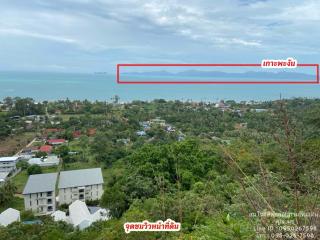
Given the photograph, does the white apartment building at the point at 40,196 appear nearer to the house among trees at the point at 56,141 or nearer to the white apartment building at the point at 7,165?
the white apartment building at the point at 7,165

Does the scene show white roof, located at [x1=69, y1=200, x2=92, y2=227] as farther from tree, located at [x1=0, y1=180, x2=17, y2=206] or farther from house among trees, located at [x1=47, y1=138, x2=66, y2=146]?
house among trees, located at [x1=47, y1=138, x2=66, y2=146]

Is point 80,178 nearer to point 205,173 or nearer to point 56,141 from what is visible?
point 205,173

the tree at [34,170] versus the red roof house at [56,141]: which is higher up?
the red roof house at [56,141]

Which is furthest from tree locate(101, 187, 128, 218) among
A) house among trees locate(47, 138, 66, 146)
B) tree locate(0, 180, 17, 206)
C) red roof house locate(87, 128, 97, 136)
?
red roof house locate(87, 128, 97, 136)

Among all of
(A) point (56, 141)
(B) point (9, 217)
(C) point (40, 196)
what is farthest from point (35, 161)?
(B) point (9, 217)

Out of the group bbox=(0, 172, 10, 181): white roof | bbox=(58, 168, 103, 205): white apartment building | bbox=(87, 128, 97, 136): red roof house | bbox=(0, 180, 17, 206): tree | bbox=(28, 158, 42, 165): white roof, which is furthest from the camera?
bbox=(87, 128, 97, 136): red roof house

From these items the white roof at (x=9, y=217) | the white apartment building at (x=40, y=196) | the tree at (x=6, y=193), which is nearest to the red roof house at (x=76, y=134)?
the white apartment building at (x=40, y=196)
